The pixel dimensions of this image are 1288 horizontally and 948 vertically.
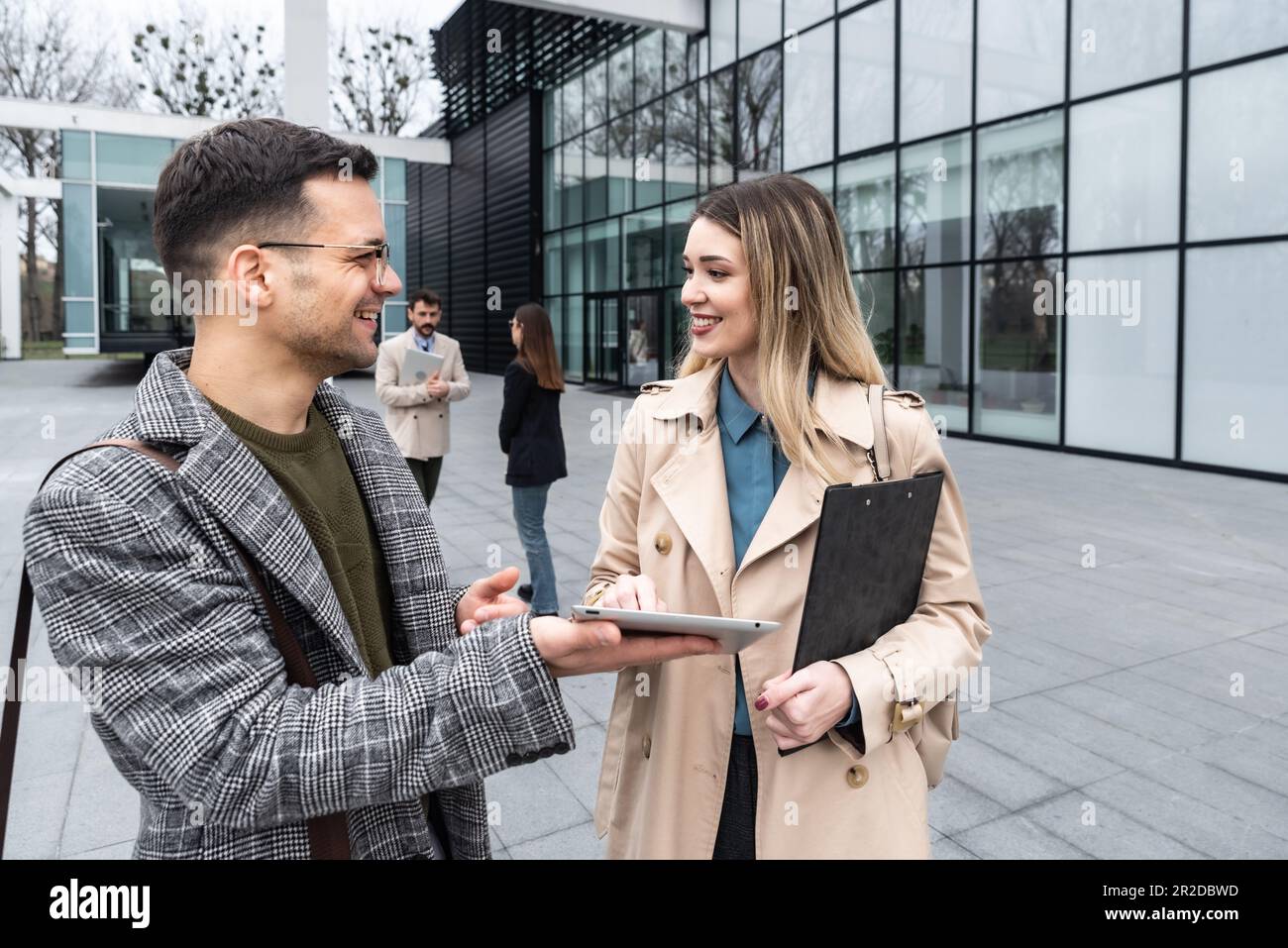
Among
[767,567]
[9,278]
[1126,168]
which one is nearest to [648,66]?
[1126,168]

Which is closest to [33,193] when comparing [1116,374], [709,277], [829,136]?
[829,136]

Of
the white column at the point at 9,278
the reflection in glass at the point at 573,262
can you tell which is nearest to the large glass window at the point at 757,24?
the reflection in glass at the point at 573,262

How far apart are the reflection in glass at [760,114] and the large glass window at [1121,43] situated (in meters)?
5.77

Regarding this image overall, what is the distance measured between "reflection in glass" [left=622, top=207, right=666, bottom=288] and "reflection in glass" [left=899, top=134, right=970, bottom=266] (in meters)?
6.89

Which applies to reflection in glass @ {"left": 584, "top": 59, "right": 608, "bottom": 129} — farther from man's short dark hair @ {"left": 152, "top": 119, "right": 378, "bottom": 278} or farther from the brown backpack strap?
the brown backpack strap

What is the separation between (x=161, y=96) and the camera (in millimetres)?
30250

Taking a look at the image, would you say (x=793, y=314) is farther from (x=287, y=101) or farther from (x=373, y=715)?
(x=287, y=101)

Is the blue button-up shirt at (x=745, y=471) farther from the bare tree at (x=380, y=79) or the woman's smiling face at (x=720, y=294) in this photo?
the bare tree at (x=380, y=79)

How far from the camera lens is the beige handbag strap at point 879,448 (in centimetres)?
192

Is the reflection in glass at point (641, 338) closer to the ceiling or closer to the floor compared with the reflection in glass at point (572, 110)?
closer to the floor

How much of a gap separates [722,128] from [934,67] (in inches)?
208

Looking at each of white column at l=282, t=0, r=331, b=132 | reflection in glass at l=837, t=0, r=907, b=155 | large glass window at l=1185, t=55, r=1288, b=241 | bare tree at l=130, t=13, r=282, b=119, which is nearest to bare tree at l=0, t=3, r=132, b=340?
bare tree at l=130, t=13, r=282, b=119

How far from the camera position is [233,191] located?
150cm

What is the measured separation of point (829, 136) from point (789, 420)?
15.5 metres
